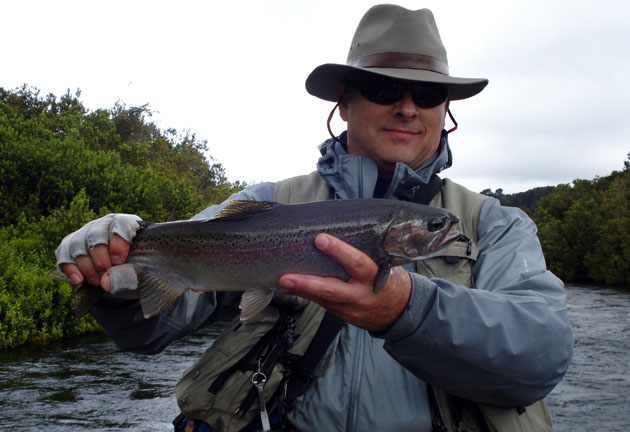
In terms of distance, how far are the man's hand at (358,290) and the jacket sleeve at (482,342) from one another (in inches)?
2.6

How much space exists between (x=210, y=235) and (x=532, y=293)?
71.3 inches

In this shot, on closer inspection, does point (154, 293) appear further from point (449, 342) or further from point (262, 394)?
point (449, 342)

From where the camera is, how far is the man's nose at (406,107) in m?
3.72

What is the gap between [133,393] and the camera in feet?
37.1

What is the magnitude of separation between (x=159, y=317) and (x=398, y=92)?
7.13 ft

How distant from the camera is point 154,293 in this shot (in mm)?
3111

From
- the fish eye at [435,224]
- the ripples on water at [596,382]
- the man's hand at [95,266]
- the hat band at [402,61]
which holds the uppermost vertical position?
the hat band at [402,61]

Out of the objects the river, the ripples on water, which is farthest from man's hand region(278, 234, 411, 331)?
the ripples on water

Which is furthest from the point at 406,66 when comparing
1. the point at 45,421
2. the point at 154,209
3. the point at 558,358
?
the point at 154,209

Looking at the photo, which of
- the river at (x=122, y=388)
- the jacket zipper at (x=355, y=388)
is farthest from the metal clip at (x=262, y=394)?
the river at (x=122, y=388)

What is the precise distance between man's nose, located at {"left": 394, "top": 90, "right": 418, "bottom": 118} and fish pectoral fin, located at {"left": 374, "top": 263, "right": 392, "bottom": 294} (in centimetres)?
149

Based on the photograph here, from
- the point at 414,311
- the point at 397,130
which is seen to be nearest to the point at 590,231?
the point at 397,130

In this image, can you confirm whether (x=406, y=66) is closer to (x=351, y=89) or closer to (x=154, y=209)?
(x=351, y=89)

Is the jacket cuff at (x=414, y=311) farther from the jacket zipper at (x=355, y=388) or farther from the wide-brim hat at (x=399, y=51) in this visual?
the wide-brim hat at (x=399, y=51)
